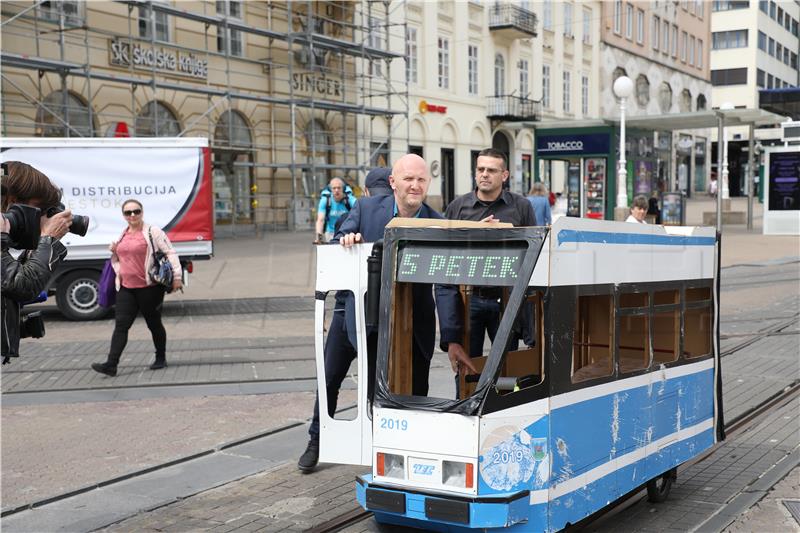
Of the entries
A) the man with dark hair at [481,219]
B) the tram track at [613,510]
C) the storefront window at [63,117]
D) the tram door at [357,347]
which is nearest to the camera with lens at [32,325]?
the tram door at [357,347]

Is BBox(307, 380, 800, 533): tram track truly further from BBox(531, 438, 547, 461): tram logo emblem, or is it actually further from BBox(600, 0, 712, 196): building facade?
BBox(600, 0, 712, 196): building facade

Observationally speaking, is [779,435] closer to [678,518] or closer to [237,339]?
[678,518]

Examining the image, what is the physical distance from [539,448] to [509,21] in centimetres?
3990

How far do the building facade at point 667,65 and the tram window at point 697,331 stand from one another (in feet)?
120

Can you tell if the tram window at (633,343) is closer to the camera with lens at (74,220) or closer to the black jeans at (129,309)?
the camera with lens at (74,220)

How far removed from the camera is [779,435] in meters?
6.91

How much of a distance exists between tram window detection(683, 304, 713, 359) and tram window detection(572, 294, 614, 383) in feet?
2.11

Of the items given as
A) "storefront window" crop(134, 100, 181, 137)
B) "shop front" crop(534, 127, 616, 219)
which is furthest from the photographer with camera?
"shop front" crop(534, 127, 616, 219)

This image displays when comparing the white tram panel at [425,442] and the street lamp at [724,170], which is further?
the street lamp at [724,170]

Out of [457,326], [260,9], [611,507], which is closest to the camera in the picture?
[457,326]

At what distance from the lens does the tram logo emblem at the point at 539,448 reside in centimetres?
412

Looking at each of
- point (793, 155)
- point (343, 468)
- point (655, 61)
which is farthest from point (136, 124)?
point (655, 61)

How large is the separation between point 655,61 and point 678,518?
59625 millimetres

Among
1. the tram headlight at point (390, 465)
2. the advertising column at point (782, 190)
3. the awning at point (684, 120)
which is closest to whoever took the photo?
the tram headlight at point (390, 465)
